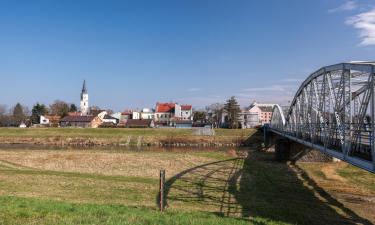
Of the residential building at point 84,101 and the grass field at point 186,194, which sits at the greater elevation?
the residential building at point 84,101

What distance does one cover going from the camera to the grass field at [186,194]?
13766 mm

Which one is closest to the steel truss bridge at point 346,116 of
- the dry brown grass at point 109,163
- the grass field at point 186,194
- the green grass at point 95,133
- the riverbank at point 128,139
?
the grass field at point 186,194

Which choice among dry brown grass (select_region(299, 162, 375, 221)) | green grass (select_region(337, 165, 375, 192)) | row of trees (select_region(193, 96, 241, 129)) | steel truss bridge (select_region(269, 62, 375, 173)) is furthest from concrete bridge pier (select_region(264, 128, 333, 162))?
row of trees (select_region(193, 96, 241, 129))

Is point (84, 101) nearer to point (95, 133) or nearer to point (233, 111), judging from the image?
point (233, 111)

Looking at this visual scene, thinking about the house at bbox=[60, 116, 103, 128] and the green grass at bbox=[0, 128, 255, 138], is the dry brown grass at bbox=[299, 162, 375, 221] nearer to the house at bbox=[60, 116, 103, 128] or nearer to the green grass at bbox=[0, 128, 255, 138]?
the green grass at bbox=[0, 128, 255, 138]

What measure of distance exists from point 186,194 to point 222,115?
115927mm

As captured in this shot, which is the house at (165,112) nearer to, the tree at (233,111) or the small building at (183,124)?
the small building at (183,124)

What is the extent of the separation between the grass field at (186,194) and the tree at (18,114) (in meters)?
115

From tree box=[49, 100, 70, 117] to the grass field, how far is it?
426 feet

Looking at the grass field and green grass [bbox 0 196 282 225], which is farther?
the grass field

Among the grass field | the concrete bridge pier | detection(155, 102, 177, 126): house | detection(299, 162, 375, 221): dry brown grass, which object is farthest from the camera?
detection(155, 102, 177, 126): house

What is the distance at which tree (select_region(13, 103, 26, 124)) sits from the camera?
481ft

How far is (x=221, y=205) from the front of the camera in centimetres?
2027

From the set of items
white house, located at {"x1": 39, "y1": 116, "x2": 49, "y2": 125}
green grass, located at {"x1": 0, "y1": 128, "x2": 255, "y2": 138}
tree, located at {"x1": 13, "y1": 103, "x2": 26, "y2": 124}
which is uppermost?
tree, located at {"x1": 13, "y1": 103, "x2": 26, "y2": 124}
